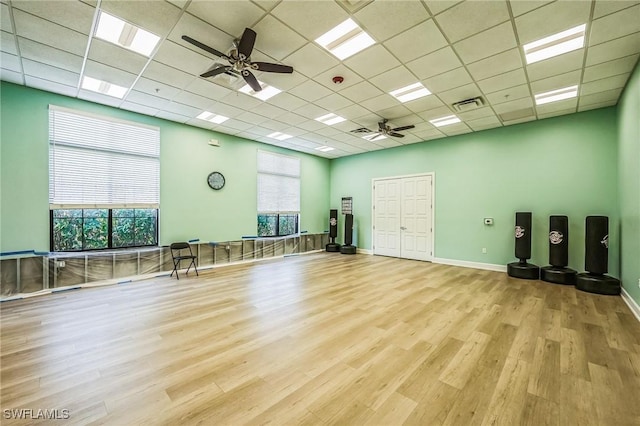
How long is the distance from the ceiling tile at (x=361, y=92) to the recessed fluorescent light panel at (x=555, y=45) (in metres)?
2.01

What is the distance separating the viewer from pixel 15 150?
4324 mm

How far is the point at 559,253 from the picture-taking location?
5156 millimetres

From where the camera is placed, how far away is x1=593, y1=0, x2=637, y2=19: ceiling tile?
257 cm

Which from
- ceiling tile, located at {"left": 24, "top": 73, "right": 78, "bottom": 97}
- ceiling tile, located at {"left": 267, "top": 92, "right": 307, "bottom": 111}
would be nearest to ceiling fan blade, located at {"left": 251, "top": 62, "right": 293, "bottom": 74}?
ceiling tile, located at {"left": 267, "top": 92, "right": 307, "bottom": 111}

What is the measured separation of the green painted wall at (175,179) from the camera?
430 centimetres

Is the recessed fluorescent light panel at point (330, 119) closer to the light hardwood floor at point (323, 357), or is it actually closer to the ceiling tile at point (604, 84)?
the light hardwood floor at point (323, 357)

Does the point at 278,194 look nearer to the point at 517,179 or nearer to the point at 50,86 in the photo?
the point at 50,86

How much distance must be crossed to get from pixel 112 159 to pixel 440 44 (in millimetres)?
6059

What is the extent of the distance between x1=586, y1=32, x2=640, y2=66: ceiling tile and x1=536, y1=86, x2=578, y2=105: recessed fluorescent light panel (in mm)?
934

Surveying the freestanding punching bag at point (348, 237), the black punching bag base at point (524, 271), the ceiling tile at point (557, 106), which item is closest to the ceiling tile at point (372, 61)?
the ceiling tile at point (557, 106)

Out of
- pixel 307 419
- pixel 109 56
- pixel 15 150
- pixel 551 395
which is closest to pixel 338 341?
pixel 307 419

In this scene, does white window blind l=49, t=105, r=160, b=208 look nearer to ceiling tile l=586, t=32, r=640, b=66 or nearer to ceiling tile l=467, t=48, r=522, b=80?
ceiling tile l=467, t=48, r=522, b=80

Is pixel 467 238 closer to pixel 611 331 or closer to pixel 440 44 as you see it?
pixel 611 331

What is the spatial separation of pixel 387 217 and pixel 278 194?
139 inches
